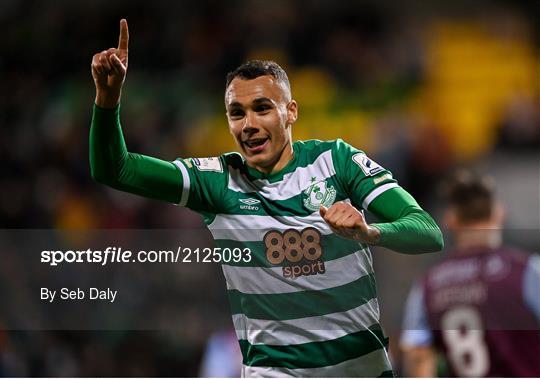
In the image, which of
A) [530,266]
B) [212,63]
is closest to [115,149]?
[530,266]

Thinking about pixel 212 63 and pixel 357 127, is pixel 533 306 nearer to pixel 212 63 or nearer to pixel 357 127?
pixel 357 127

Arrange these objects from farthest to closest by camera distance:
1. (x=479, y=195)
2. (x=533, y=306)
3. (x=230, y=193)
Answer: (x=479, y=195) → (x=533, y=306) → (x=230, y=193)

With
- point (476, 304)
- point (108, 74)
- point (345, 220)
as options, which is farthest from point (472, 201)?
point (108, 74)

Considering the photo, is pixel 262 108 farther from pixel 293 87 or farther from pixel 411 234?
pixel 293 87

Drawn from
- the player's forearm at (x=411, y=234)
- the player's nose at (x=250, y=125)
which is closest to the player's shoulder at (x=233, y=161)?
the player's nose at (x=250, y=125)

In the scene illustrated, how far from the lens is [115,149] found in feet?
9.76

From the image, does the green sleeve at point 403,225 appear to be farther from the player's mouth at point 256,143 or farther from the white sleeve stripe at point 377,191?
the player's mouth at point 256,143

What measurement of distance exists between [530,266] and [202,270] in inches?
78.5

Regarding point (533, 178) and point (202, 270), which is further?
point (533, 178)

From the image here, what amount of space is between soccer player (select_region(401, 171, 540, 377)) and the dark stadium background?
191 cm

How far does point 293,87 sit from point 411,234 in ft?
14.3

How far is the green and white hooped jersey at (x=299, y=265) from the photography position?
3088 mm

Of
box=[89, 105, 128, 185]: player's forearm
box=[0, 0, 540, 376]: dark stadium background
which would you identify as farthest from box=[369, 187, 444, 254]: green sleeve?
box=[0, 0, 540, 376]: dark stadium background

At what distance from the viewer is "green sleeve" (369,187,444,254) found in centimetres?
282
